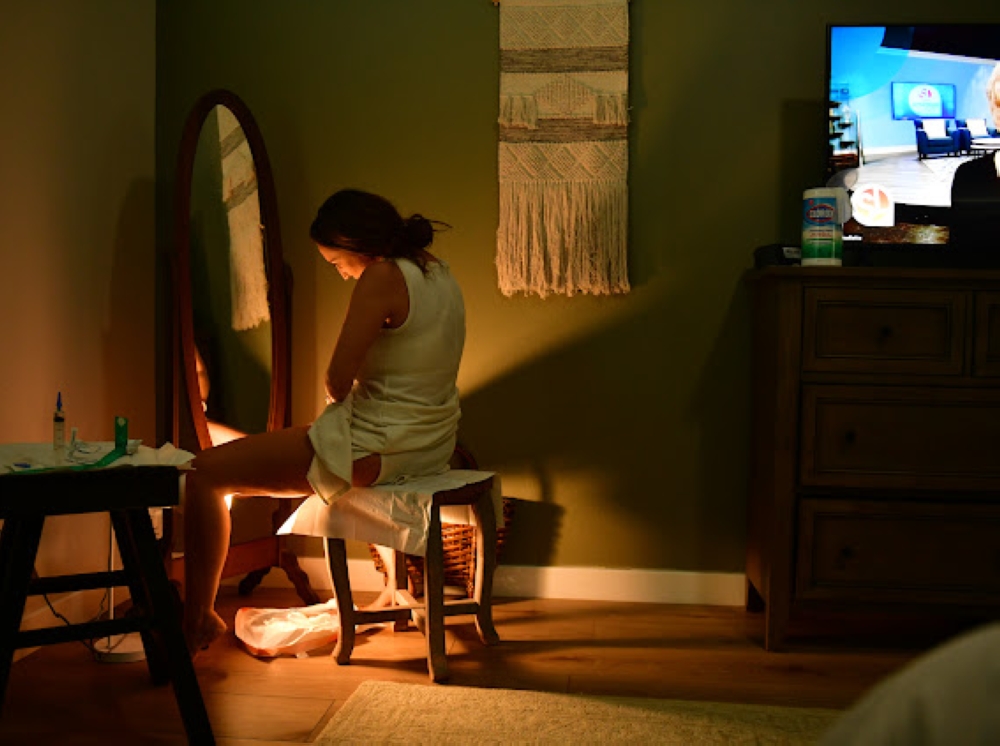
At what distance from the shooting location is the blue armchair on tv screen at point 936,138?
2611mm

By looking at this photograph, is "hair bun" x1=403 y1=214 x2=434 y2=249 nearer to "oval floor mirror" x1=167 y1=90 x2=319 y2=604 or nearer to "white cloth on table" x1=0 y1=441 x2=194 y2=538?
"oval floor mirror" x1=167 y1=90 x2=319 y2=604

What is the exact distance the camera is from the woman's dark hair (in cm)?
228

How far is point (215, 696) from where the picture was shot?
6.92 feet

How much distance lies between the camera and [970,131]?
2.60 meters

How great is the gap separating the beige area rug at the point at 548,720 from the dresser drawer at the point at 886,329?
2.83 feet

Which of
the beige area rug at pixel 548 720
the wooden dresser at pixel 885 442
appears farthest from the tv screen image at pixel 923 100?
the beige area rug at pixel 548 720

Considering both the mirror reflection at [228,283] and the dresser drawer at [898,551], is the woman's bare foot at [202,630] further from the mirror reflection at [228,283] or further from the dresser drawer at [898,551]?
the dresser drawer at [898,551]

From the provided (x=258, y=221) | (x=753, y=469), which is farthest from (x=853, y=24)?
(x=258, y=221)

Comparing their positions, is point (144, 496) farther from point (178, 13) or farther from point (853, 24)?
point (853, 24)

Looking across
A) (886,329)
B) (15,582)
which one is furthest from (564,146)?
(15,582)

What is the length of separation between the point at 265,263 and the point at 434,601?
1194mm

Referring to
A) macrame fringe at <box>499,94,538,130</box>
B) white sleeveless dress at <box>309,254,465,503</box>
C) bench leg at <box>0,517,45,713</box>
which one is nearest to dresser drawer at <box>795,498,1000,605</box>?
white sleeveless dress at <box>309,254,465,503</box>

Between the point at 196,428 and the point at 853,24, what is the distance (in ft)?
6.91

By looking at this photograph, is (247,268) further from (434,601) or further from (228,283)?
(434,601)
